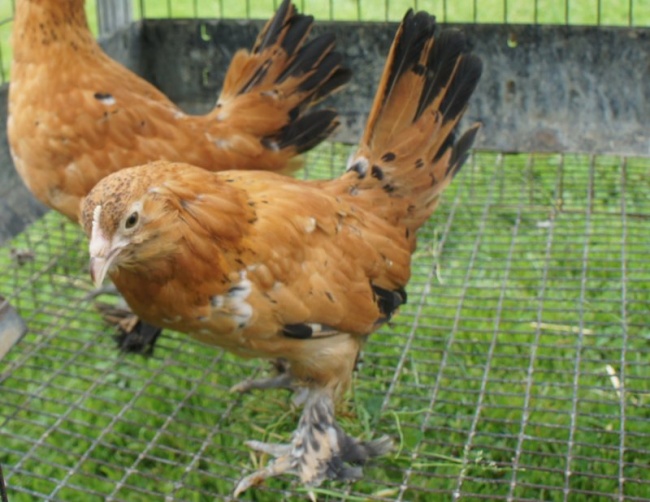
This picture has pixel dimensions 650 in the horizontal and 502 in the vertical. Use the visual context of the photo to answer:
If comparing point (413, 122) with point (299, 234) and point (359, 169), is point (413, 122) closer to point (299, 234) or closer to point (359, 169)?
point (359, 169)

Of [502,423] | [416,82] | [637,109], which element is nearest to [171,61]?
[416,82]

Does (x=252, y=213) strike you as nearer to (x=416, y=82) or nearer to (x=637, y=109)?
(x=416, y=82)

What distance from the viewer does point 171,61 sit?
4.82 meters

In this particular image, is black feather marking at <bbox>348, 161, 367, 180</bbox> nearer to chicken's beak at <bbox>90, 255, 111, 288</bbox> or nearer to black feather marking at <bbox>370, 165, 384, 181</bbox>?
black feather marking at <bbox>370, 165, 384, 181</bbox>

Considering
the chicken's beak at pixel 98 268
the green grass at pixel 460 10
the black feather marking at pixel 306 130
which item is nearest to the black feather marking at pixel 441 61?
the black feather marking at pixel 306 130

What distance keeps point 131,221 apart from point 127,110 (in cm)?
119

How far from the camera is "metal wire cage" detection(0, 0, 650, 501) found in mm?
2961

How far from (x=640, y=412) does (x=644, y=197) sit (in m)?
1.82

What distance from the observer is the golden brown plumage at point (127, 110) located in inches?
129

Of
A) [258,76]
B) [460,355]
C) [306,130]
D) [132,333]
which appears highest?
[258,76]

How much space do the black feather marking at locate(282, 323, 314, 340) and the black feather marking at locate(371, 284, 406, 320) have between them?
1.00 feet

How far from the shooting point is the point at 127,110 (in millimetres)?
3355

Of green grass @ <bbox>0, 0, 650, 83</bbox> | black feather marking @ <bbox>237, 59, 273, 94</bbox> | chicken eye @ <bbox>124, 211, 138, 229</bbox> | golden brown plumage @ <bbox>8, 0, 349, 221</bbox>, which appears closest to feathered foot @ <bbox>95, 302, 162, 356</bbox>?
golden brown plumage @ <bbox>8, 0, 349, 221</bbox>

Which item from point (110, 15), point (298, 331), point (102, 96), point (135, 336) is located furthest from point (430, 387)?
point (110, 15)
